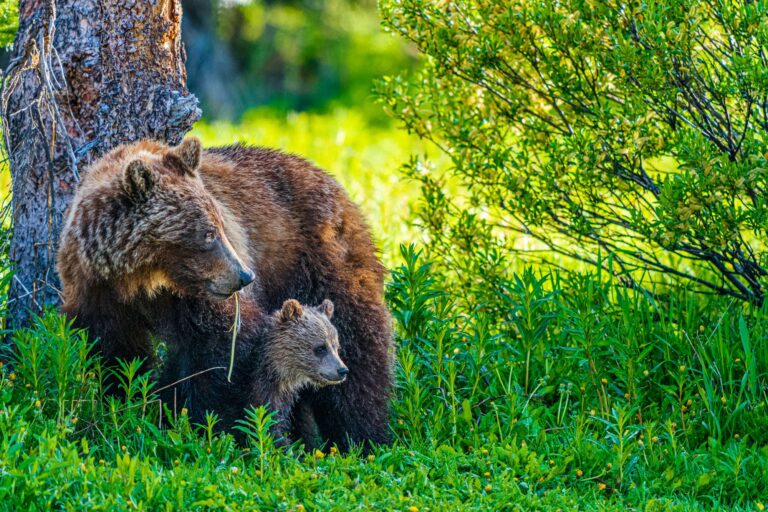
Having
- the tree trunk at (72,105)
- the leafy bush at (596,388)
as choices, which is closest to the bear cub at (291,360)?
the leafy bush at (596,388)

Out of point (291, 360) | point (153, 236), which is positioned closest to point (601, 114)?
point (291, 360)

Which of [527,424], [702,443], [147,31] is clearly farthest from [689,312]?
[147,31]

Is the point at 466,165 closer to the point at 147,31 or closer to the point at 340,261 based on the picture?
the point at 340,261

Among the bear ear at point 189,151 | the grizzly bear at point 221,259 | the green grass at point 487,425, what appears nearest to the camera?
the green grass at point 487,425

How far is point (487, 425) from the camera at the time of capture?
535 centimetres

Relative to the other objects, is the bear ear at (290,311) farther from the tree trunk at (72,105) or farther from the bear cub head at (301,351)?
the tree trunk at (72,105)

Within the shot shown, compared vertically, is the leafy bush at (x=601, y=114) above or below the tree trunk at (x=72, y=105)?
above

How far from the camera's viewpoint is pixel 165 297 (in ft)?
16.1

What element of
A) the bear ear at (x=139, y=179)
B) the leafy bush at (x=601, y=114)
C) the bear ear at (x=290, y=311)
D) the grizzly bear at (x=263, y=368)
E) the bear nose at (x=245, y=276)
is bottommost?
the grizzly bear at (x=263, y=368)

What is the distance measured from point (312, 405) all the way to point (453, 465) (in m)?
1.15

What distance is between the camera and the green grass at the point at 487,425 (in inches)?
165

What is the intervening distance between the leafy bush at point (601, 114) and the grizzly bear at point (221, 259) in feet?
3.94

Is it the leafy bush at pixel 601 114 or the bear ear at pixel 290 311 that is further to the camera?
the leafy bush at pixel 601 114

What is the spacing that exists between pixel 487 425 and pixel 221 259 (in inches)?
66.2
